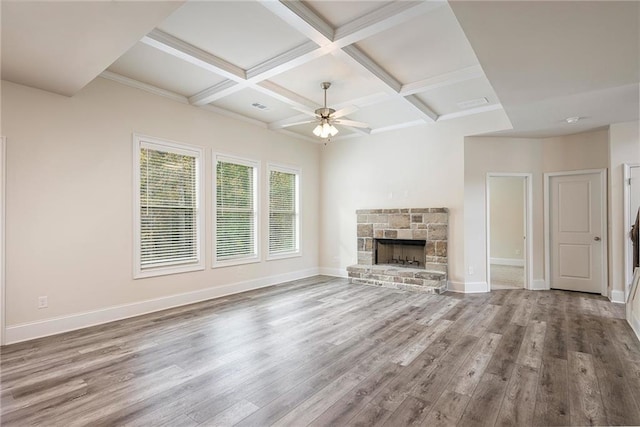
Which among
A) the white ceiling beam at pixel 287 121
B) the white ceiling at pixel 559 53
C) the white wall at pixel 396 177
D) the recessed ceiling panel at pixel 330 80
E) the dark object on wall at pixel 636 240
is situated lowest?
the dark object on wall at pixel 636 240

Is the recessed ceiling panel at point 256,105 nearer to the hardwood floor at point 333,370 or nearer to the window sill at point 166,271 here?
the window sill at point 166,271

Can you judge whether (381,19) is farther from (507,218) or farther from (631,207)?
(507,218)

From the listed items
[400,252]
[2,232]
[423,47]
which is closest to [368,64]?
[423,47]

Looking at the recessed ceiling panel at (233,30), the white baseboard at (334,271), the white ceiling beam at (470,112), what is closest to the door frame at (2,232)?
the recessed ceiling panel at (233,30)

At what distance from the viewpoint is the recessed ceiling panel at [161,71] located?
3637mm

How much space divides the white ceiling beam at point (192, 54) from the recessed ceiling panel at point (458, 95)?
273cm

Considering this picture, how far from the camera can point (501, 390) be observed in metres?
2.47

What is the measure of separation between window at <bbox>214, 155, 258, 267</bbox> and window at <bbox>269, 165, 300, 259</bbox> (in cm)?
45

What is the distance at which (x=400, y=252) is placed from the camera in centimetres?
675

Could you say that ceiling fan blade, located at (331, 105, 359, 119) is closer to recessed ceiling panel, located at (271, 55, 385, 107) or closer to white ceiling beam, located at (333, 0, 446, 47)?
recessed ceiling panel, located at (271, 55, 385, 107)

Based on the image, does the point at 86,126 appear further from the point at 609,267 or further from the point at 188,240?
the point at 609,267

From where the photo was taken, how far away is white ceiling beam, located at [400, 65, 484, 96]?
12.9 ft

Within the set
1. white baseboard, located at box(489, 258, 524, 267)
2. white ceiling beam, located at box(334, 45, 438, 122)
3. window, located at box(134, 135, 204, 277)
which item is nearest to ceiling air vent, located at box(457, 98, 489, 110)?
white ceiling beam, located at box(334, 45, 438, 122)

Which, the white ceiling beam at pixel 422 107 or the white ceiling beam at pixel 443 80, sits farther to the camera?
the white ceiling beam at pixel 422 107
